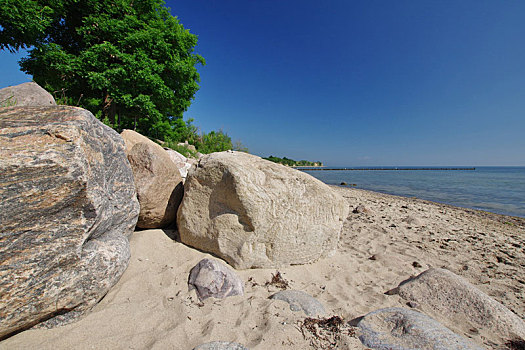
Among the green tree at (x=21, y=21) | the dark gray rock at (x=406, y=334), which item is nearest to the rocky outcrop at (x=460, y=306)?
the dark gray rock at (x=406, y=334)

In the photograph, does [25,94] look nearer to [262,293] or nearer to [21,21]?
[21,21]

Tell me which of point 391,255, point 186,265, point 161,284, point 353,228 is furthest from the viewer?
point 353,228

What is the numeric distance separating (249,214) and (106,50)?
1157cm

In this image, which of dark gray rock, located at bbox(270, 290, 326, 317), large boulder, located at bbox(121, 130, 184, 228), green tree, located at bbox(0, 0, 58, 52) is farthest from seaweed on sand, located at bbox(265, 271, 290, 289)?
green tree, located at bbox(0, 0, 58, 52)

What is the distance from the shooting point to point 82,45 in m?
11.1

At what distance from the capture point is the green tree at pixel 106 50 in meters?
8.98

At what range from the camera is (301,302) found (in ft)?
8.04

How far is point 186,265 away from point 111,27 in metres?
12.6

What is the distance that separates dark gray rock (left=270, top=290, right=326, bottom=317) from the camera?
7.66 ft

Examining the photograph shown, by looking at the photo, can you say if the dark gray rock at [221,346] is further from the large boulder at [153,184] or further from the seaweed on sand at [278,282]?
the large boulder at [153,184]

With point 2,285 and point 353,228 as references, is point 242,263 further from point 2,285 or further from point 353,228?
point 353,228

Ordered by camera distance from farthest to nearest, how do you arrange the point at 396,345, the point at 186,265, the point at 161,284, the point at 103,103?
the point at 103,103, the point at 186,265, the point at 161,284, the point at 396,345

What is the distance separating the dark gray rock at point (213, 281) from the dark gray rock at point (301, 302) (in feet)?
1.72

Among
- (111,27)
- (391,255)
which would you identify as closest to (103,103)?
(111,27)
